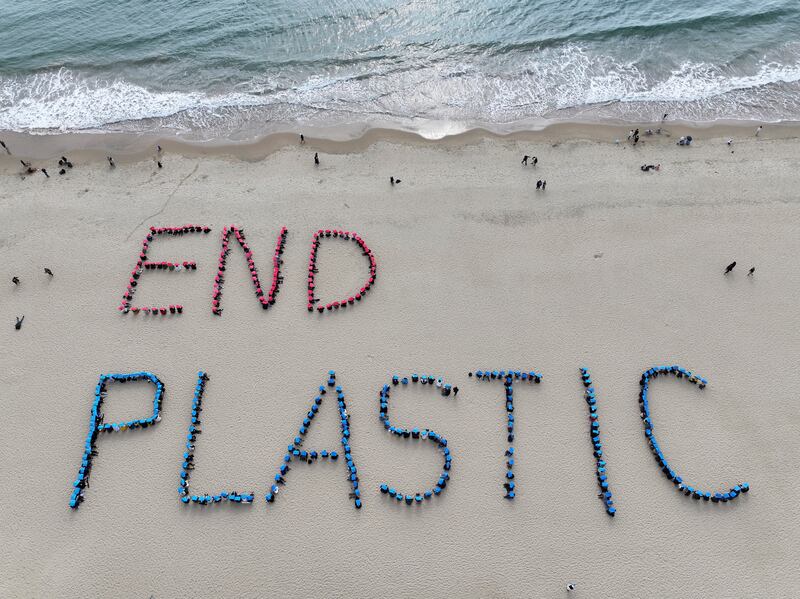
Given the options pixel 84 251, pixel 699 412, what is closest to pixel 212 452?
pixel 84 251

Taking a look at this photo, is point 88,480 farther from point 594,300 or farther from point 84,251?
point 594,300

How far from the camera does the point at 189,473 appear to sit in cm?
2375

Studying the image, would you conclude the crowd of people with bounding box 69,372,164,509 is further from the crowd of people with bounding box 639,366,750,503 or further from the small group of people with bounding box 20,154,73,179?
the crowd of people with bounding box 639,366,750,503

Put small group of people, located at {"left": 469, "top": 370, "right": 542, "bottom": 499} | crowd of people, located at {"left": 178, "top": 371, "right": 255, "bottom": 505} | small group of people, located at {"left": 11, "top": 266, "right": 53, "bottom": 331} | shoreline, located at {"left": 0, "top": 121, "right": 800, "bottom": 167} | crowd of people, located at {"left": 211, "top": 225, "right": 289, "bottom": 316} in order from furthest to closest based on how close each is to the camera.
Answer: shoreline, located at {"left": 0, "top": 121, "right": 800, "bottom": 167} < crowd of people, located at {"left": 211, "top": 225, "right": 289, "bottom": 316} < small group of people, located at {"left": 11, "top": 266, "right": 53, "bottom": 331} < small group of people, located at {"left": 469, "top": 370, "right": 542, "bottom": 499} < crowd of people, located at {"left": 178, "top": 371, "right": 255, "bottom": 505}

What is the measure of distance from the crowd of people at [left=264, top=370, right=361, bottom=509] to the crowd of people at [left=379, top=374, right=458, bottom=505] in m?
1.33

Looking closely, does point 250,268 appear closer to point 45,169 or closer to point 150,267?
point 150,267

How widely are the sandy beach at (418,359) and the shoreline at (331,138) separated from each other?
35cm

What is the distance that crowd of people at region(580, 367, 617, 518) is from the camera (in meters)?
22.8

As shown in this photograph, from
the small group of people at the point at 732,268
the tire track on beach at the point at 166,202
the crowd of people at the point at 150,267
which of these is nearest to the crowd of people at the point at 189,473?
the crowd of people at the point at 150,267

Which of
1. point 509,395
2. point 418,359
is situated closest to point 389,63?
point 418,359

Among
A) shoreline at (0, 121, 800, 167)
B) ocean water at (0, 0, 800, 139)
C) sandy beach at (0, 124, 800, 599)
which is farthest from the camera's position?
ocean water at (0, 0, 800, 139)

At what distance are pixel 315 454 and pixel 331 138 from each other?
23950 mm

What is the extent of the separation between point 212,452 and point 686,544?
67.6 feet

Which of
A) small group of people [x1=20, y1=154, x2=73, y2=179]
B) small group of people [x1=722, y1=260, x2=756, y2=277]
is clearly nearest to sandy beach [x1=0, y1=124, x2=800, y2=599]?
small group of people [x1=722, y1=260, x2=756, y2=277]
